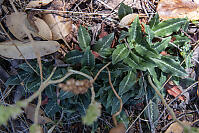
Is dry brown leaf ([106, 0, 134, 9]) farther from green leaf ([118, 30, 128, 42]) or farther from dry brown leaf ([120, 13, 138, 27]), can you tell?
green leaf ([118, 30, 128, 42])

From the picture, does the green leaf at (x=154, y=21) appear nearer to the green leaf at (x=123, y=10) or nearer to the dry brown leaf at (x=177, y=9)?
the dry brown leaf at (x=177, y=9)

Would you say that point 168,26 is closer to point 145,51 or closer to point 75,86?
point 145,51

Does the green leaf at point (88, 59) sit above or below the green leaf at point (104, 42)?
below

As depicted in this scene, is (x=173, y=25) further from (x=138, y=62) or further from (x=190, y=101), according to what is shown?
(x=190, y=101)

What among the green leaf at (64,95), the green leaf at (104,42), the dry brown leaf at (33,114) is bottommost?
the dry brown leaf at (33,114)

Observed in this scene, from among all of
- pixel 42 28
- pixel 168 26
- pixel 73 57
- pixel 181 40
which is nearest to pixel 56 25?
pixel 42 28

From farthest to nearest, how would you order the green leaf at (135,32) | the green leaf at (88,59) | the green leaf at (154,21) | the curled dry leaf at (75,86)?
the green leaf at (154,21) → the green leaf at (135,32) → the green leaf at (88,59) → the curled dry leaf at (75,86)

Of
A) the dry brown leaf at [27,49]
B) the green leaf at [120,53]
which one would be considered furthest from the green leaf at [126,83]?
the dry brown leaf at [27,49]
